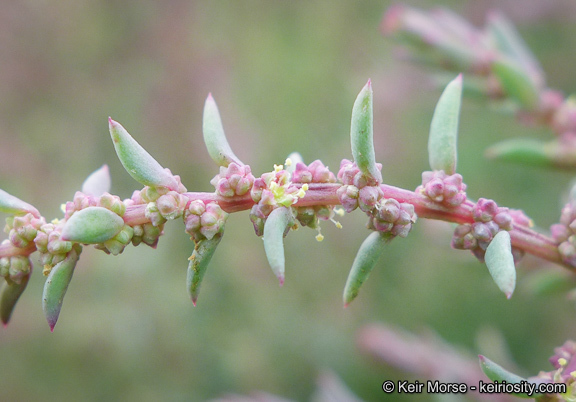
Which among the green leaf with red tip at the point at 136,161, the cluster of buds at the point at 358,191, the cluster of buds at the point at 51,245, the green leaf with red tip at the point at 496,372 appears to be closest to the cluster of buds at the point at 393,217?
the cluster of buds at the point at 358,191

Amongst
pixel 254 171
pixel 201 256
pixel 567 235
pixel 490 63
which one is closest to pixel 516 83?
pixel 490 63

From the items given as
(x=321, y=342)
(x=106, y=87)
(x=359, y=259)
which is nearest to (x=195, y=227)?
(x=359, y=259)

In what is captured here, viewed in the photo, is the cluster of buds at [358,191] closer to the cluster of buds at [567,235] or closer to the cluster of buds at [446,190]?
the cluster of buds at [446,190]

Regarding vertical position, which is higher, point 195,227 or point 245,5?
point 245,5

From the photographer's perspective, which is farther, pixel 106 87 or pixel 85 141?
pixel 106 87

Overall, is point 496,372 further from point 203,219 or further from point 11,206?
point 11,206

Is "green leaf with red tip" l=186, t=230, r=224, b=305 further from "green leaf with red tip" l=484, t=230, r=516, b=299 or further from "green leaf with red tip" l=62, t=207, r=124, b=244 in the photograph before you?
"green leaf with red tip" l=484, t=230, r=516, b=299

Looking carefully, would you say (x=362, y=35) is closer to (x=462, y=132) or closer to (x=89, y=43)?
(x=462, y=132)
